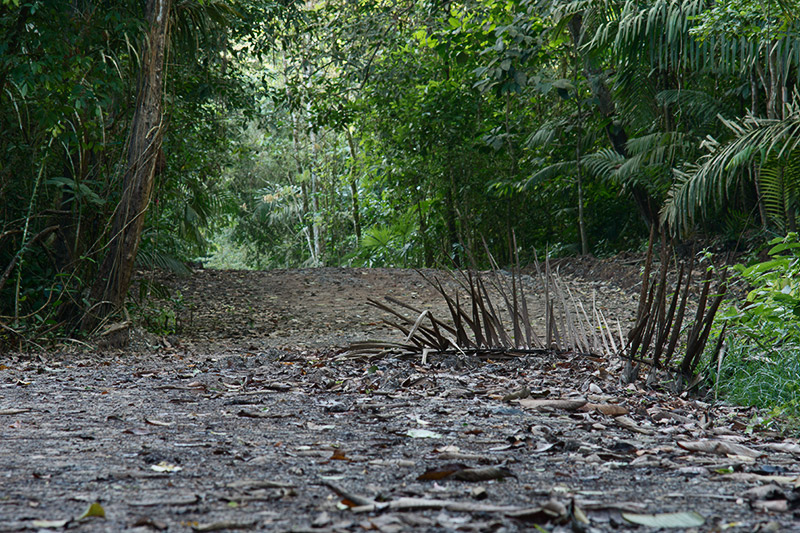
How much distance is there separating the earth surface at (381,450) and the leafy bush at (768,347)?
19cm

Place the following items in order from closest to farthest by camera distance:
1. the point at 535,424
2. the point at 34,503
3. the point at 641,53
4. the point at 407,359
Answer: the point at 34,503 < the point at 535,424 < the point at 407,359 < the point at 641,53

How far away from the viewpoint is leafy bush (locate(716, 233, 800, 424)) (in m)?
2.73

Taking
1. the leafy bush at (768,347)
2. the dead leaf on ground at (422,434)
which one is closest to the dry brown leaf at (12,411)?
the dead leaf on ground at (422,434)


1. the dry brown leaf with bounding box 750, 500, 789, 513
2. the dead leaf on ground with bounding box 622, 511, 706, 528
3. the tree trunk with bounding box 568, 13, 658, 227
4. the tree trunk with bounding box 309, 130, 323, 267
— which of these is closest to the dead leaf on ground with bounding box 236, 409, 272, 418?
the dead leaf on ground with bounding box 622, 511, 706, 528

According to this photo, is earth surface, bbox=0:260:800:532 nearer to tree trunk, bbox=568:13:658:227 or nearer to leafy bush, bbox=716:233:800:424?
leafy bush, bbox=716:233:800:424

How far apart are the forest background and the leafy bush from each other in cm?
3

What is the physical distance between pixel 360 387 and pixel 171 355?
8.24 ft

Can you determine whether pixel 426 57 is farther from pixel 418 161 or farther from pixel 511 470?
pixel 511 470

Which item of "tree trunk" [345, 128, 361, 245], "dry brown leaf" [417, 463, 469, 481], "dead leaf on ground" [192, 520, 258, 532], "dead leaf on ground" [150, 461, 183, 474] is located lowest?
"dry brown leaf" [417, 463, 469, 481]

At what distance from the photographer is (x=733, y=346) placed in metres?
3.10

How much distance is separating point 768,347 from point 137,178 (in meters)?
4.34

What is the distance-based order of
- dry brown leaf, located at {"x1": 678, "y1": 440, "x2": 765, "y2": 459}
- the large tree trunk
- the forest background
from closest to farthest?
dry brown leaf, located at {"x1": 678, "y1": 440, "x2": 765, "y2": 459}
the forest background
the large tree trunk

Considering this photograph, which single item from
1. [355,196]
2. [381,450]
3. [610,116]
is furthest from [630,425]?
[355,196]

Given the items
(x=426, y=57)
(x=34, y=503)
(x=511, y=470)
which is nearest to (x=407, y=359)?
(x=511, y=470)
